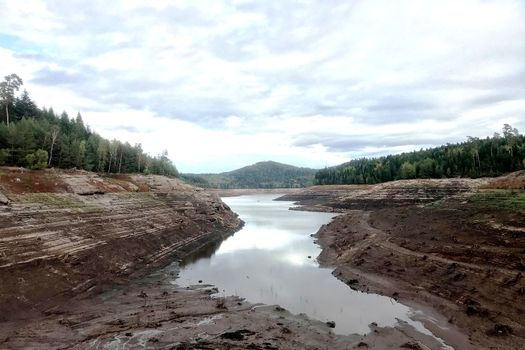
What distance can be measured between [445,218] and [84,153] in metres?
77.6

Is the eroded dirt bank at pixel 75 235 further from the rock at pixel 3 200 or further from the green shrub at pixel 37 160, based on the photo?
the green shrub at pixel 37 160

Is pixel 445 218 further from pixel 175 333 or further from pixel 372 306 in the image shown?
pixel 175 333

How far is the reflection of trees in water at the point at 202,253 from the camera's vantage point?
4630 cm

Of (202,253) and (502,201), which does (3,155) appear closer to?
(202,253)

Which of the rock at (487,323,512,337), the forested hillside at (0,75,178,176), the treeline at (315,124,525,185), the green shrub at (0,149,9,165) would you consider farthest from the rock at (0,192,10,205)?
the treeline at (315,124,525,185)

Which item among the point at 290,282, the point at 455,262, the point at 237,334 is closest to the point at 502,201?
the point at 455,262

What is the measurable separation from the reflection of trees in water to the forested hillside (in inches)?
1133

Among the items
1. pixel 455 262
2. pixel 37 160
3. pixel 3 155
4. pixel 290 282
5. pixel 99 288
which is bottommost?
pixel 290 282

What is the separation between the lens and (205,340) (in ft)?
68.4

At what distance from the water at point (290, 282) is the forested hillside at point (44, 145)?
34608 millimetres

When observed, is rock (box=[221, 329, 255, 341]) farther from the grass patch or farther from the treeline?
the treeline

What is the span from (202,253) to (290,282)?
762 inches

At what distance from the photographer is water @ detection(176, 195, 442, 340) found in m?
26.4

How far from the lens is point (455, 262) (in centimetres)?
3181
